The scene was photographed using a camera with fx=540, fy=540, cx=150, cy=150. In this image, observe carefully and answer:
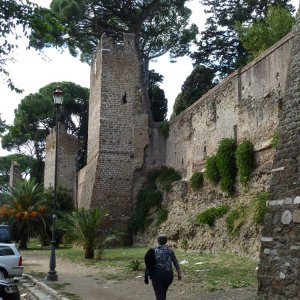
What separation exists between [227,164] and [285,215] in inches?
447

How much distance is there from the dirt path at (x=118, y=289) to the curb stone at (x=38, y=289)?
0.60 feet

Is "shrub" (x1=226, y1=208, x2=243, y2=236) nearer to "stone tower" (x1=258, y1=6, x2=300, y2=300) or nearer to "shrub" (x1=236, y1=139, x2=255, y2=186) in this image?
"shrub" (x1=236, y1=139, x2=255, y2=186)

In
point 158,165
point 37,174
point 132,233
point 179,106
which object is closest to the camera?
point 132,233

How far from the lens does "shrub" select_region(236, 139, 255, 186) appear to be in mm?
17781

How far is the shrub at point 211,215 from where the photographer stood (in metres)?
19.0

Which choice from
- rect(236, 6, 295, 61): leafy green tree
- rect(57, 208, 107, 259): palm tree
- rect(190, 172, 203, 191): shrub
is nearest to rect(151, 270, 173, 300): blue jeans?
rect(57, 208, 107, 259): palm tree

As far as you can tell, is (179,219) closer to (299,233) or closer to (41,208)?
(41,208)

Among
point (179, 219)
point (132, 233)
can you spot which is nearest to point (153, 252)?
point (179, 219)

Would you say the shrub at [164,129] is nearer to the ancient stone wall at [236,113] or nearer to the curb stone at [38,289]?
the ancient stone wall at [236,113]

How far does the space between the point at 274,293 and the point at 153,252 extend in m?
1.90

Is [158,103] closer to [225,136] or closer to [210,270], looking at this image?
[225,136]

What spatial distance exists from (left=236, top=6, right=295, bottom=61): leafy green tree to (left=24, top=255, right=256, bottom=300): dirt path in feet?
52.8

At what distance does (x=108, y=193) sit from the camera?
27312 mm

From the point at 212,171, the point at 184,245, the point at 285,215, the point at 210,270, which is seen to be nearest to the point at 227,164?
the point at 212,171
